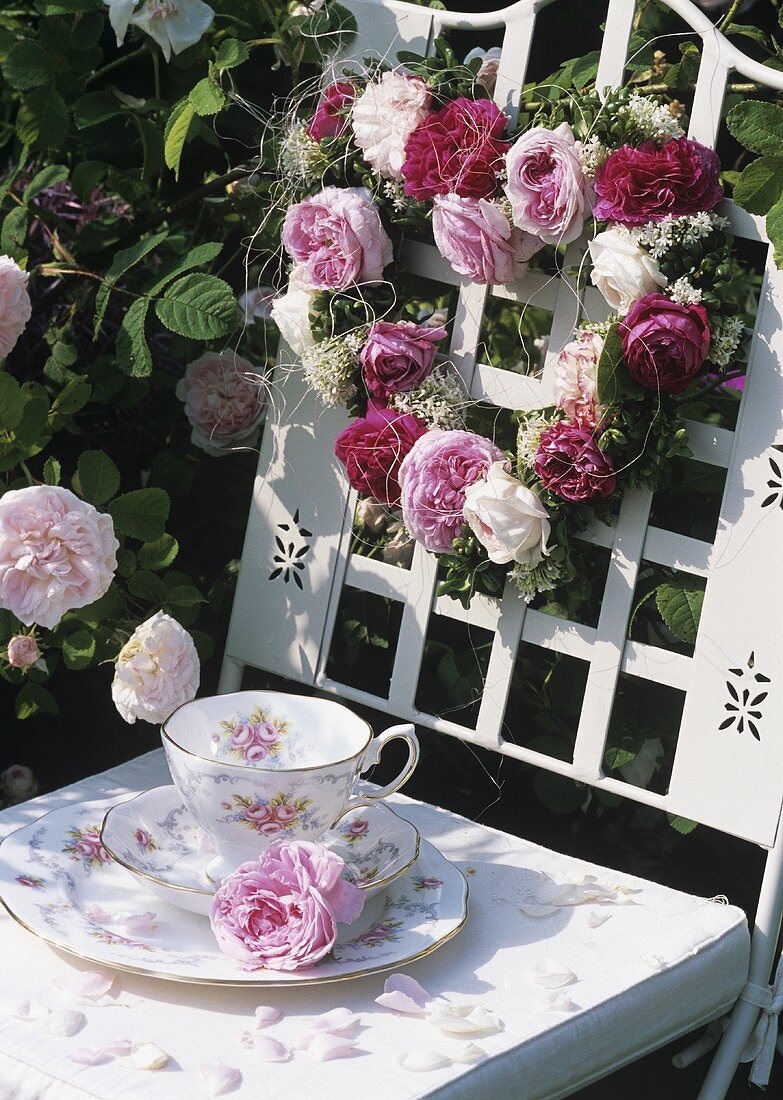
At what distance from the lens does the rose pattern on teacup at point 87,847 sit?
113 centimetres

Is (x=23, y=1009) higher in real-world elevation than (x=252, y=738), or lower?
lower

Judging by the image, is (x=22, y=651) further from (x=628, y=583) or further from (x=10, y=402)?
(x=628, y=583)

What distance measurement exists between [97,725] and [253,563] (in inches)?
16.0

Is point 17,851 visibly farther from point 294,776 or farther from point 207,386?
point 207,386

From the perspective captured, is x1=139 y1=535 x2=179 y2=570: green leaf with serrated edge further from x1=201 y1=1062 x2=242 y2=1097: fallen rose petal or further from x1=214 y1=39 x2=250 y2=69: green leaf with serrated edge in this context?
x1=201 y1=1062 x2=242 y2=1097: fallen rose petal

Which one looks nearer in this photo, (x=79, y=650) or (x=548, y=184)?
(x=548, y=184)

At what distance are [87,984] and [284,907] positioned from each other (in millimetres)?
161

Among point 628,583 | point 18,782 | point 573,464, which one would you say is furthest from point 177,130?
point 18,782

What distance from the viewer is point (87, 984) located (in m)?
0.95

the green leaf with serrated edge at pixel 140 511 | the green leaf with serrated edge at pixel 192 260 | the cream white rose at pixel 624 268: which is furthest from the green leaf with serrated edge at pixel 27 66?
the cream white rose at pixel 624 268

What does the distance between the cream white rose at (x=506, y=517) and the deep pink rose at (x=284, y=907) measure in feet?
1.20

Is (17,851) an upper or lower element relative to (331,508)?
lower

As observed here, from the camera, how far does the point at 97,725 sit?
1702 mm

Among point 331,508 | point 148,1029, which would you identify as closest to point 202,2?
point 331,508
